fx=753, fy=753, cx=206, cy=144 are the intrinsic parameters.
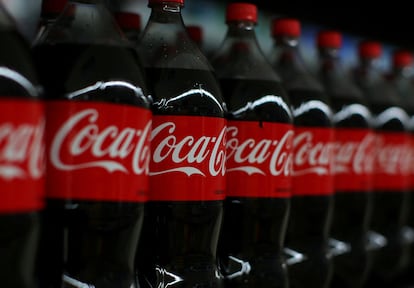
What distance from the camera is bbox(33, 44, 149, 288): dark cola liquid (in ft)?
3.32

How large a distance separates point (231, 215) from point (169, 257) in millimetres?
189

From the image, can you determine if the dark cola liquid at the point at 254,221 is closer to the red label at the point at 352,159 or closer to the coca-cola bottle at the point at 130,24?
the coca-cola bottle at the point at 130,24

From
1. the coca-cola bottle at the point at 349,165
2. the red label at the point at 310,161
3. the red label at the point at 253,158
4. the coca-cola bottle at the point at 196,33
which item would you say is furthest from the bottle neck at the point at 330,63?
the red label at the point at 253,158

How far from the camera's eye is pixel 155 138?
1.18 meters

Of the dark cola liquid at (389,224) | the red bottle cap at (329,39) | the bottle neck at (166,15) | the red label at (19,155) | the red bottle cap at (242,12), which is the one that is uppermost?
the red bottle cap at (329,39)

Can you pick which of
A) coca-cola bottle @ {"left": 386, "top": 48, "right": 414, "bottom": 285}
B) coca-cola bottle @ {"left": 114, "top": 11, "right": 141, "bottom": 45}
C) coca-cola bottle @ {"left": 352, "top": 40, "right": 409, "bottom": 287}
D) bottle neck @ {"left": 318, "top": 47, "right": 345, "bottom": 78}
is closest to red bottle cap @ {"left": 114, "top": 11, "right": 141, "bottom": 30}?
coca-cola bottle @ {"left": 114, "top": 11, "right": 141, "bottom": 45}

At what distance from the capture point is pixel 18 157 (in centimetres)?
85

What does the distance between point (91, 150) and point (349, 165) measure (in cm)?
91

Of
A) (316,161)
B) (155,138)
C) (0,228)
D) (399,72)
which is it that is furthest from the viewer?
(399,72)

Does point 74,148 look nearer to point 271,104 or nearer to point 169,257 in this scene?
point 169,257

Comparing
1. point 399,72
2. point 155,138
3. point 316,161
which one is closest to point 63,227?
point 155,138

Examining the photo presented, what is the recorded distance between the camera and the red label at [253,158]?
4.37ft

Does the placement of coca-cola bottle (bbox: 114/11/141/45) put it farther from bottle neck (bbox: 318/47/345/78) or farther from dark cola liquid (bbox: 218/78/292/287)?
bottle neck (bbox: 318/47/345/78)

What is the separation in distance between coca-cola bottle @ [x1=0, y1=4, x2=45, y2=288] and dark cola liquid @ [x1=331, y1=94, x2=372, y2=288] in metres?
1.00
